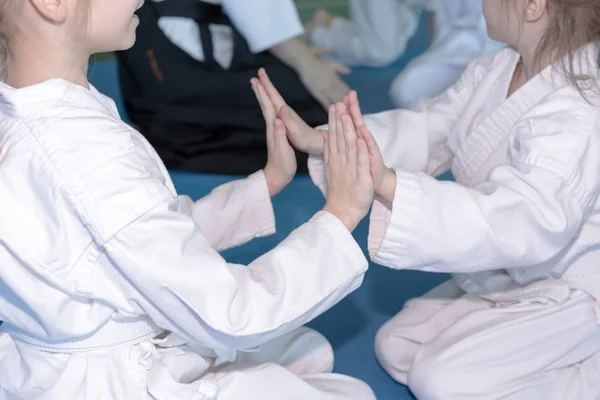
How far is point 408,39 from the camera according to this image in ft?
13.1

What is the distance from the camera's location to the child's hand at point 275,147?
161 cm

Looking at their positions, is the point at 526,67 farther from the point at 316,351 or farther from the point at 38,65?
the point at 38,65

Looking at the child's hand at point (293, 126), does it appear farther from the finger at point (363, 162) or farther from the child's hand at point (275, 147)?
the finger at point (363, 162)

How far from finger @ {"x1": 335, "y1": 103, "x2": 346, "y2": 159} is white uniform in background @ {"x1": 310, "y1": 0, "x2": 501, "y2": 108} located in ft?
5.21

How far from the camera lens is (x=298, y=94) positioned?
265cm

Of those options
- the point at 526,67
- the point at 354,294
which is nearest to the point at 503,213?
the point at 526,67

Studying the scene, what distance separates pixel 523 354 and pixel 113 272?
791 millimetres

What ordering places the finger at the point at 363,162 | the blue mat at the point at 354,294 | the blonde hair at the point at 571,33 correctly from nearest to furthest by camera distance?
1. the finger at the point at 363,162
2. the blonde hair at the point at 571,33
3. the blue mat at the point at 354,294

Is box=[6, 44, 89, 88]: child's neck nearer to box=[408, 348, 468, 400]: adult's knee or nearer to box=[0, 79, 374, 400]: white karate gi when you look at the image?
box=[0, 79, 374, 400]: white karate gi

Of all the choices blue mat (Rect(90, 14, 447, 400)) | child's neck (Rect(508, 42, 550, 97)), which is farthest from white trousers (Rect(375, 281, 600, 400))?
child's neck (Rect(508, 42, 550, 97))

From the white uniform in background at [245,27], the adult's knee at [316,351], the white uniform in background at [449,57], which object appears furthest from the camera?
the white uniform in background at [449,57]

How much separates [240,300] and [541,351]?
0.65 m

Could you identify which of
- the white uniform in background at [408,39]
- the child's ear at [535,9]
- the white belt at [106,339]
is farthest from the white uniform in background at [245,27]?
the white belt at [106,339]

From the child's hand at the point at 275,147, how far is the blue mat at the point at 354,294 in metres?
0.34
